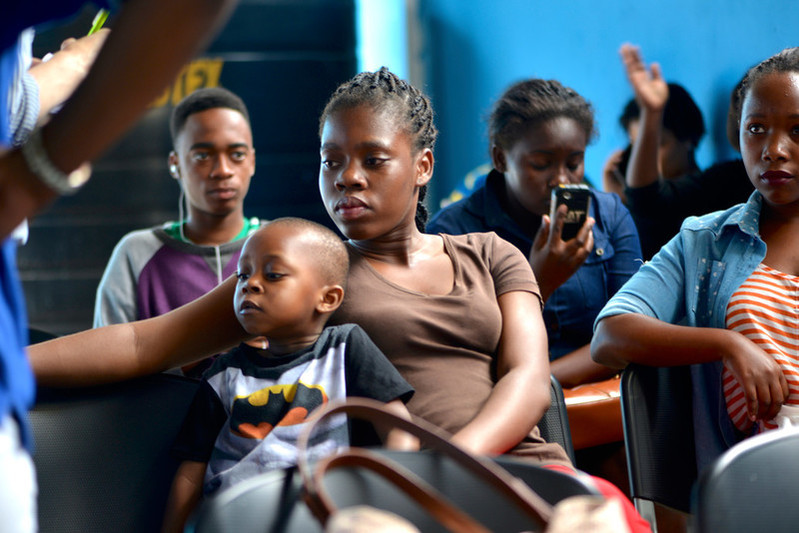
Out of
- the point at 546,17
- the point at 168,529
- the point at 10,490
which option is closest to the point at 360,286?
the point at 168,529

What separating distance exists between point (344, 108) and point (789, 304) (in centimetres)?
85

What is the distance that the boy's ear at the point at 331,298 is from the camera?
4.50 ft

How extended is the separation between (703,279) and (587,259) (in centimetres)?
61

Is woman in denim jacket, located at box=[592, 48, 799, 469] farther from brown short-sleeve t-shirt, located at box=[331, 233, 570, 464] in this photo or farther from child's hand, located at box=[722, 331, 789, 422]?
brown short-sleeve t-shirt, located at box=[331, 233, 570, 464]

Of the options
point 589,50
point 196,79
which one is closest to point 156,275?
point 589,50

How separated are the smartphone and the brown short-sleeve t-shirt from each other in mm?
623

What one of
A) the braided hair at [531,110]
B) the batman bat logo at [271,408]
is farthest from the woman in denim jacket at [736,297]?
the braided hair at [531,110]

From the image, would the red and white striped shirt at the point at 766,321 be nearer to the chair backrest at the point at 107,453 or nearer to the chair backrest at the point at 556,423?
the chair backrest at the point at 556,423

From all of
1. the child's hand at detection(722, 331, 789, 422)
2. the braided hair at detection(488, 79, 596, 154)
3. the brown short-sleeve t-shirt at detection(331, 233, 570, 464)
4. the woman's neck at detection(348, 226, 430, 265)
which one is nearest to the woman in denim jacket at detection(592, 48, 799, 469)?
the child's hand at detection(722, 331, 789, 422)

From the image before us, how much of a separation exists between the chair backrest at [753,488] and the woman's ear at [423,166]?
862mm

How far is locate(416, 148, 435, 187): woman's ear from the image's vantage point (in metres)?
1.65

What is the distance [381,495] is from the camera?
3.09 feet

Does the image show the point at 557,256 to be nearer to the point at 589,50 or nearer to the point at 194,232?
the point at 194,232

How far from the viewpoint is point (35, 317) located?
4.70m
